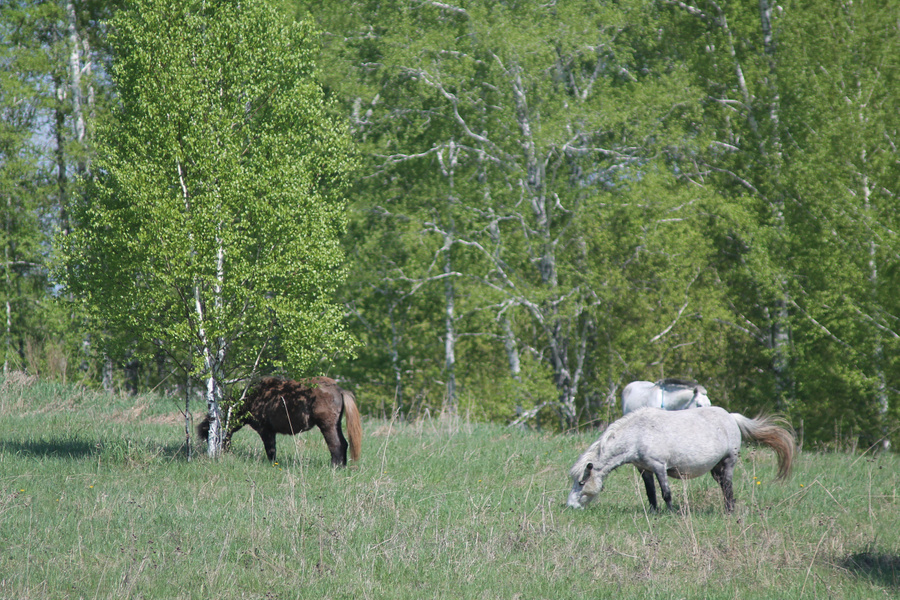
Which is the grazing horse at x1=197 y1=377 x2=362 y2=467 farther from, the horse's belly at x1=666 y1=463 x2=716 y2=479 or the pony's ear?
the horse's belly at x1=666 y1=463 x2=716 y2=479

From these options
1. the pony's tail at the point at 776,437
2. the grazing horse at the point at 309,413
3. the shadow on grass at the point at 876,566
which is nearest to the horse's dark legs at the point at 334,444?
the grazing horse at the point at 309,413

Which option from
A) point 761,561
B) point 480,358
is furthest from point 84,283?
point 480,358

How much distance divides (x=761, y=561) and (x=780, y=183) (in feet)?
47.5

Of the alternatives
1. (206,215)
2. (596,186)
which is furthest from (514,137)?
(206,215)

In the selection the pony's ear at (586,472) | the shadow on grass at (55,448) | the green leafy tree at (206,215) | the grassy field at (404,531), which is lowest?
the grassy field at (404,531)

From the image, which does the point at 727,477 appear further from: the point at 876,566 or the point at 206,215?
the point at 206,215

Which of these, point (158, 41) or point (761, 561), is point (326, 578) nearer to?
point (761, 561)

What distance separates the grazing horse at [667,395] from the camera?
44.7 feet

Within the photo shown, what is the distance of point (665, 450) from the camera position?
8.34 metres

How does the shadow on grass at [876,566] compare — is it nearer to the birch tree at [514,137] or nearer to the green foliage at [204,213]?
the green foliage at [204,213]

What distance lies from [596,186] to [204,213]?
13228 millimetres

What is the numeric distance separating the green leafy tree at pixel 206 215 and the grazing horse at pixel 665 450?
4.00 m

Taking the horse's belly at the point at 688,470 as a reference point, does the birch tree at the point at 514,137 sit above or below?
above

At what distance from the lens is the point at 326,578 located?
616 cm
